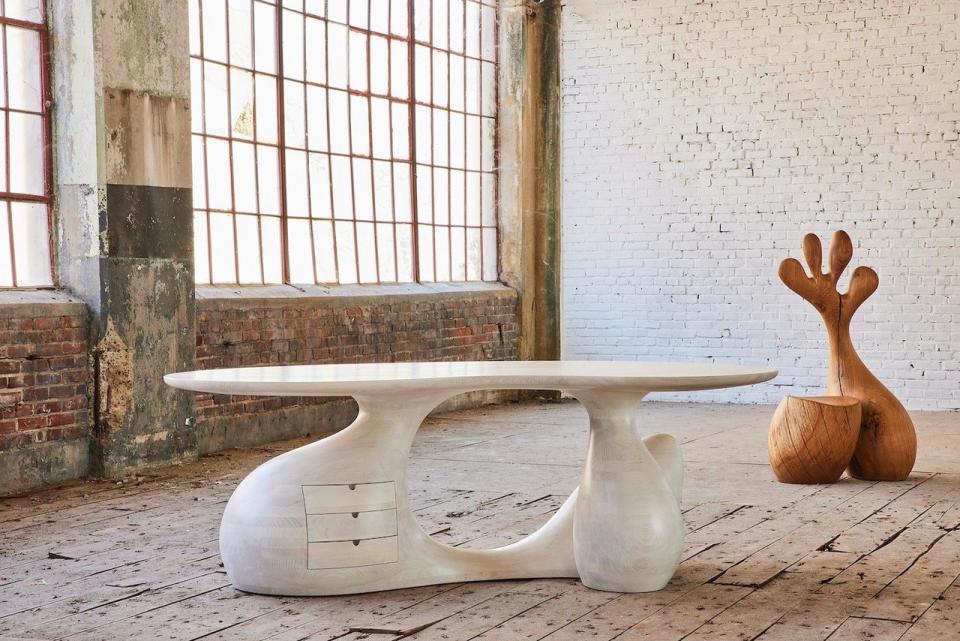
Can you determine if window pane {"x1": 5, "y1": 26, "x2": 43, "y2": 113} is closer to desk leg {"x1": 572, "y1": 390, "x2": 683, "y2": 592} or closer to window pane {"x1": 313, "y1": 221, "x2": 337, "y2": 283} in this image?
window pane {"x1": 313, "y1": 221, "x2": 337, "y2": 283}

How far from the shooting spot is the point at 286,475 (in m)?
3.59

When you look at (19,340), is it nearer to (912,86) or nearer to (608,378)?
(608,378)

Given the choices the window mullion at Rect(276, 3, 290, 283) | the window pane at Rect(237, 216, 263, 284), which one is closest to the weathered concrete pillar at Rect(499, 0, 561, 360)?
the window mullion at Rect(276, 3, 290, 283)

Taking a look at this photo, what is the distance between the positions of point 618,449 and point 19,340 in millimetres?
3030

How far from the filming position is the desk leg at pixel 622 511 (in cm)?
359

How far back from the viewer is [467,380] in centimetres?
356

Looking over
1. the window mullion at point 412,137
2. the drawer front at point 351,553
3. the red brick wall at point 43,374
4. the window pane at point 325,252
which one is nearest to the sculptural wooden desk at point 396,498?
the drawer front at point 351,553

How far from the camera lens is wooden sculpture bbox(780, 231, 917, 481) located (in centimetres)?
558

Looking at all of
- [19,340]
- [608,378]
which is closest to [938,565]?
[608,378]

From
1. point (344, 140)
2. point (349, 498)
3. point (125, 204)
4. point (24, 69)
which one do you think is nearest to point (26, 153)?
point (24, 69)

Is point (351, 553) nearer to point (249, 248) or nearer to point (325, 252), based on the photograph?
point (249, 248)

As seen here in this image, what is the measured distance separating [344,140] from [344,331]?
4.24ft

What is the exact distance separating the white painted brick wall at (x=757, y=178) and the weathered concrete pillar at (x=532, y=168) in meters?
0.12

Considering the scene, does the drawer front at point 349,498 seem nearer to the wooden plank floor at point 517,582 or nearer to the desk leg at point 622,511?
the wooden plank floor at point 517,582
